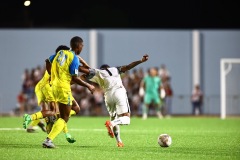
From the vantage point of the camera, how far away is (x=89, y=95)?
3528 centimetres

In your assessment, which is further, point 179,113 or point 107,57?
point 107,57

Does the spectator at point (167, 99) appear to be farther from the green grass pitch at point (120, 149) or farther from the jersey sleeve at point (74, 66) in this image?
the jersey sleeve at point (74, 66)

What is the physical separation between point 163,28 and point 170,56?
5.93 ft

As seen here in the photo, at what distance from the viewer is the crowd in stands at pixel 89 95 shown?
34.6 m

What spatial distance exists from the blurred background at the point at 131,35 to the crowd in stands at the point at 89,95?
3.13 m

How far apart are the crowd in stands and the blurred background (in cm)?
313

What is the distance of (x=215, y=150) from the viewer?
42.8 ft

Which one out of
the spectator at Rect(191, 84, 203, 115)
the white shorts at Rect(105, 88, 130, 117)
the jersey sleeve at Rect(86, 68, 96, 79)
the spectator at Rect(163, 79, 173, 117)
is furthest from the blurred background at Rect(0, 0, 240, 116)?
the jersey sleeve at Rect(86, 68, 96, 79)

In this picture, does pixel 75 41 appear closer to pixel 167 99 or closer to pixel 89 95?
pixel 89 95

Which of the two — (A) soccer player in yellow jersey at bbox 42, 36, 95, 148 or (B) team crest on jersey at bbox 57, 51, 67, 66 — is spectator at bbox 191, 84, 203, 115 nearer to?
(A) soccer player in yellow jersey at bbox 42, 36, 95, 148

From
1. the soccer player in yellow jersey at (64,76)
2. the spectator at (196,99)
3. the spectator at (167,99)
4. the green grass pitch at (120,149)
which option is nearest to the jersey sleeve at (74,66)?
the soccer player in yellow jersey at (64,76)

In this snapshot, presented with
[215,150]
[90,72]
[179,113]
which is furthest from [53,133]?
[179,113]

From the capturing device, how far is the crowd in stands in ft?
113
